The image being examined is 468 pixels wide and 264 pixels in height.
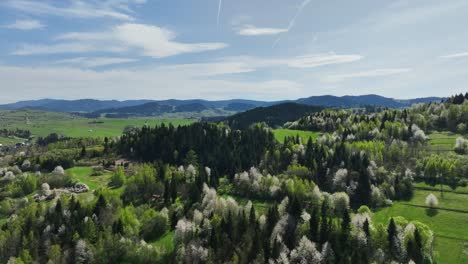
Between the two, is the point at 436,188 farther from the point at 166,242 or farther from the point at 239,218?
the point at 166,242

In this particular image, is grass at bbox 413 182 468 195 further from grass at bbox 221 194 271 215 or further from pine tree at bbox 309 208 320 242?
pine tree at bbox 309 208 320 242

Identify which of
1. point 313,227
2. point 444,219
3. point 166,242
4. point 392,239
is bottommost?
point 166,242

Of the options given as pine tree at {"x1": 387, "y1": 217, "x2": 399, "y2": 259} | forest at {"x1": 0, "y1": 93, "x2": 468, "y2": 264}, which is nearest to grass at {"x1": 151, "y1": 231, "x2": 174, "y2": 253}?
forest at {"x1": 0, "y1": 93, "x2": 468, "y2": 264}

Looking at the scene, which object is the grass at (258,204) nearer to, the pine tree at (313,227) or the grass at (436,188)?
the pine tree at (313,227)

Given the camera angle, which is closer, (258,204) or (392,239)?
(392,239)

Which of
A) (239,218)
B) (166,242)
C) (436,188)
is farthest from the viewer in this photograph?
(436,188)

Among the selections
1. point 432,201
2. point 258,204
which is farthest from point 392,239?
point 258,204

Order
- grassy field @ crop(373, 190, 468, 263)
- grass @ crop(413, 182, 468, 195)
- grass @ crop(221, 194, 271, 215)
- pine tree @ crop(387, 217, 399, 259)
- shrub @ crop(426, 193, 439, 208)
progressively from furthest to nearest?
grass @ crop(413, 182, 468, 195)
grass @ crop(221, 194, 271, 215)
shrub @ crop(426, 193, 439, 208)
grassy field @ crop(373, 190, 468, 263)
pine tree @ crop(387, 217, 399, 259)

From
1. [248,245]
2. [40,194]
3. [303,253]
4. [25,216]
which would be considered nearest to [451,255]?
[303,253]

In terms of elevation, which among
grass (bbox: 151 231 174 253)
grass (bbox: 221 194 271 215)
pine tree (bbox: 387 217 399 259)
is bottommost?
grass (bbox: 151 231 174 253)
